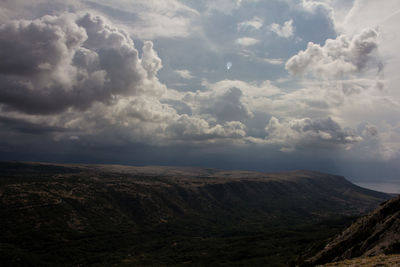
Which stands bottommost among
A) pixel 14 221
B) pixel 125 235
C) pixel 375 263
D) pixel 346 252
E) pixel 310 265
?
pixel 125 235

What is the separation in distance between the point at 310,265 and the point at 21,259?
108401 millimetres

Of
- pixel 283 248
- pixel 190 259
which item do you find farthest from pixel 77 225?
pixel 283 248

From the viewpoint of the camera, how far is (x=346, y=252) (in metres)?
42.6

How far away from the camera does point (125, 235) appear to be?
16050 centimetres

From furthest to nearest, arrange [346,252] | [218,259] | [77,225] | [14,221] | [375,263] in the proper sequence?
[77,225], [14,221], [218,259], [346,252], [375,263]

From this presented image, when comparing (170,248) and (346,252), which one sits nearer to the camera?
(346,252)

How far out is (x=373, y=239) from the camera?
A: 39.6 metres

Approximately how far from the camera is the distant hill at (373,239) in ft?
115

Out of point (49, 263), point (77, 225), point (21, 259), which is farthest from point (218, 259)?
point (77, 225)

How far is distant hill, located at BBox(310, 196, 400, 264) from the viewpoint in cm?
3519

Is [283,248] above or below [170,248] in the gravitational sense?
above

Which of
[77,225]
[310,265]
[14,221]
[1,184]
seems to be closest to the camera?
[310,265]

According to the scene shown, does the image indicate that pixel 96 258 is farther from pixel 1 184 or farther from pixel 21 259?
pixel 1 184

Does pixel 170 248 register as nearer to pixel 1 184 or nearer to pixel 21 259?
pixel 21 259
